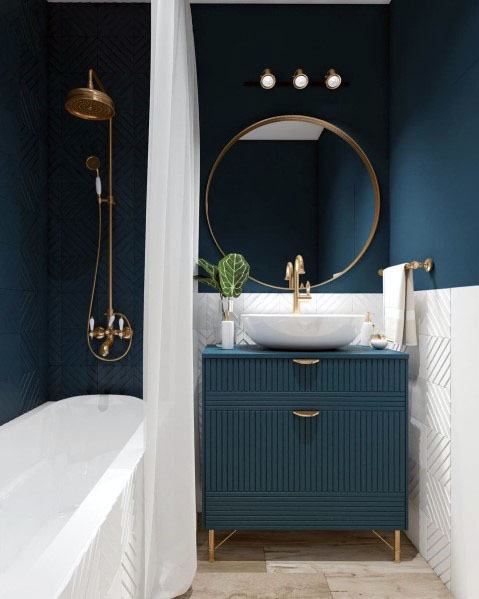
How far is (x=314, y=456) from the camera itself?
1.90 metres

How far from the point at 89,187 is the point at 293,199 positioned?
1039 millimetres

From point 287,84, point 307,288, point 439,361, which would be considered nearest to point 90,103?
point 287,84

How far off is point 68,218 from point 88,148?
370 millimetres

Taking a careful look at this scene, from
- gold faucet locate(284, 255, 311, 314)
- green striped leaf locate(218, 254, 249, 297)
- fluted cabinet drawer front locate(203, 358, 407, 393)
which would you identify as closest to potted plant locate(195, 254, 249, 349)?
green striped leaf locate(218, 254, 249, 297)

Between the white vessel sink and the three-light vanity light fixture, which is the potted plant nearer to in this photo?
the white vessel sink

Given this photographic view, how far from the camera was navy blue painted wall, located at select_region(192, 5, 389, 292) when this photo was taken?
2451 millimetres

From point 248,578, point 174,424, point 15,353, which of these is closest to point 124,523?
point 174,424

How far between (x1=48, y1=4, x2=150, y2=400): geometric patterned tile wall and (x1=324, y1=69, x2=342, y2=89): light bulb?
0.91 metres

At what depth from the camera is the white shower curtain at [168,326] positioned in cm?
139

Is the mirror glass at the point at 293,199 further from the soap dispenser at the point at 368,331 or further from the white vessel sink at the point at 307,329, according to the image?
the white vessel sink at the point at 307,329

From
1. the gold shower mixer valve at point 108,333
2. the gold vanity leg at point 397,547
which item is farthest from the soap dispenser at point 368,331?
the gold shower mixer valve at point 108,333

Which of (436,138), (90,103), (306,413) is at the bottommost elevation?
(306,413)

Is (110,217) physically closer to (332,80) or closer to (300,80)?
(300,80)

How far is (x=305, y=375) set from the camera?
1908 millimetres
